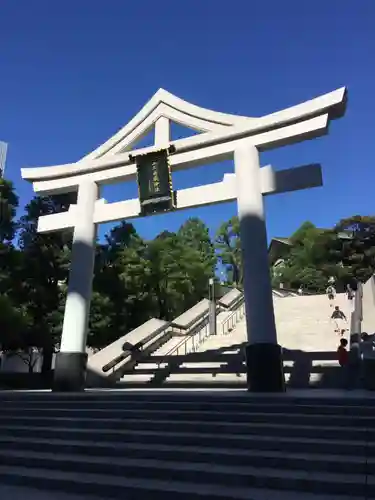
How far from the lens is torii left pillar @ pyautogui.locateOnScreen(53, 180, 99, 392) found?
10.0 metres

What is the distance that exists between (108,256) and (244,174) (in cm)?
878

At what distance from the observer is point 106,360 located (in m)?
11.3

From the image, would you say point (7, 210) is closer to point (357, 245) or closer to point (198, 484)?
point (198, 484)

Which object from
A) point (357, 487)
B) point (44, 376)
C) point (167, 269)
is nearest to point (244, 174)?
point (357, 487)

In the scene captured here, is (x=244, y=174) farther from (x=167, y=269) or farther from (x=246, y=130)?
(x=167, y=269)

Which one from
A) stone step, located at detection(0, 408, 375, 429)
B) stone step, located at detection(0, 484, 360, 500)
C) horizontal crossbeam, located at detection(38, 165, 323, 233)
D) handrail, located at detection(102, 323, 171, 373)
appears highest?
horizontal crossbeam, located at detection(38, 165, 323, 233)

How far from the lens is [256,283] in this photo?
29.4 feet

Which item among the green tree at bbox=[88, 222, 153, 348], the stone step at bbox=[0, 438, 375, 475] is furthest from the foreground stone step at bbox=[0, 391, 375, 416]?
the green tree at bbox=[88, 222, 153, 348]

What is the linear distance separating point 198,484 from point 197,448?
72 cm

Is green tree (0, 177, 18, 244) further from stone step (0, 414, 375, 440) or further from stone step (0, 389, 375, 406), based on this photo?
stone step (0, 414, 375, 440)

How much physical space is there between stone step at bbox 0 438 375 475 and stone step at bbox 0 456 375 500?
0.10 metres

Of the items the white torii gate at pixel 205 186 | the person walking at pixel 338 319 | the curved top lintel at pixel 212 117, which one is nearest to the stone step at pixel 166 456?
the white torii gate at pixel 205 186

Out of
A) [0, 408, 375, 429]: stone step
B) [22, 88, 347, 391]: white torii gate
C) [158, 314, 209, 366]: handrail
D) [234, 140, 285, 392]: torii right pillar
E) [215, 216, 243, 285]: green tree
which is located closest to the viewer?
[0, 408, 375, 429]: stone step

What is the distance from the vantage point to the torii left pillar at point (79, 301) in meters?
10.0
